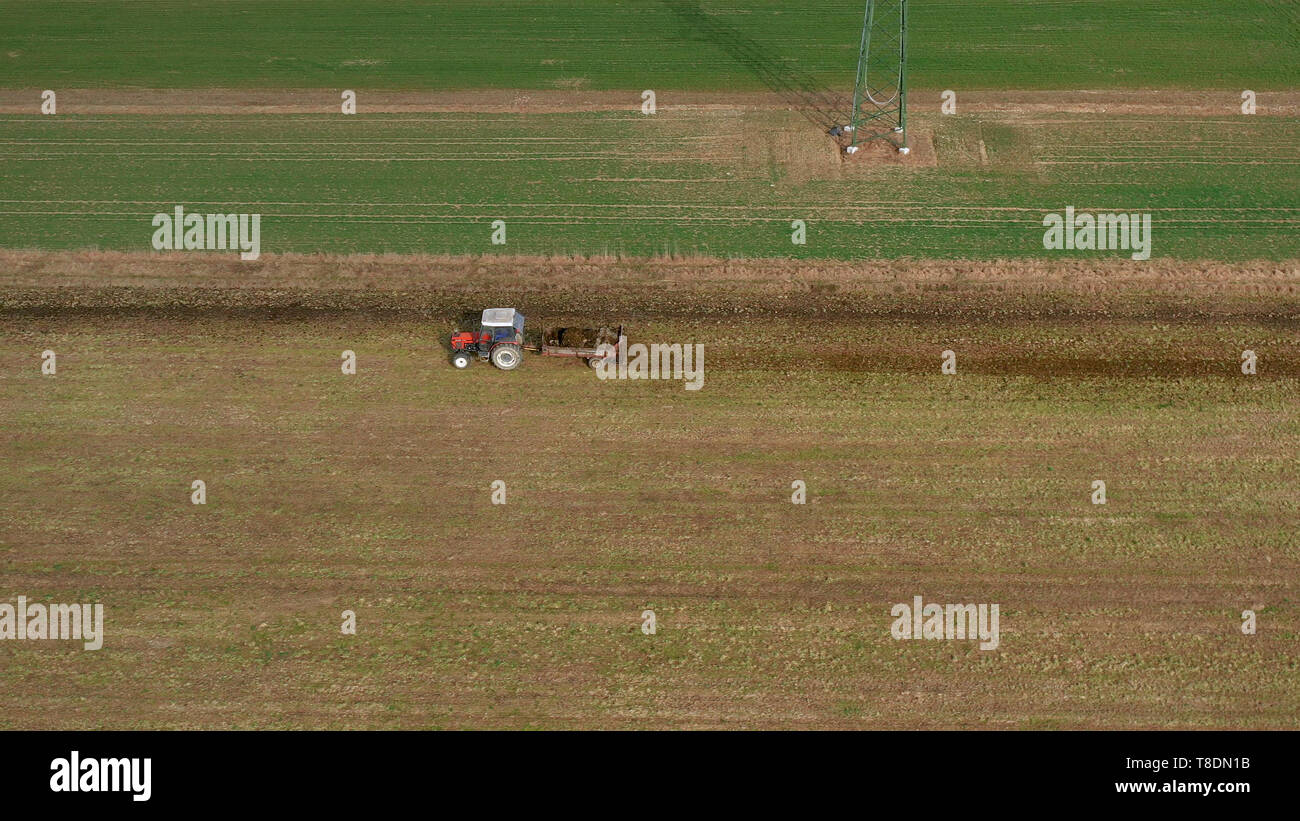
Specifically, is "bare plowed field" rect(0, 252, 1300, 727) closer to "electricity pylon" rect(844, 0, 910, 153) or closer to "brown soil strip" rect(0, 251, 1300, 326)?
"brown soil strip" rect(0, 251, 1300, 326)

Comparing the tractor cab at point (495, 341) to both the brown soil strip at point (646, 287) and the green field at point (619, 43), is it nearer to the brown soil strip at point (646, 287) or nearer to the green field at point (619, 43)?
the brown soil strip at point (646, 287)

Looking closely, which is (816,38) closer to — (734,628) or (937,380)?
(937,380)

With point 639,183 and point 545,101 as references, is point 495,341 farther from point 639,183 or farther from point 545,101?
point 545,101

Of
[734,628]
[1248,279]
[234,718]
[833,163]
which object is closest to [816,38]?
[833,163]

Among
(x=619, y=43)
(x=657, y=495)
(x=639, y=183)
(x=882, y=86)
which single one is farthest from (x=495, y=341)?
(x=882, y=86)

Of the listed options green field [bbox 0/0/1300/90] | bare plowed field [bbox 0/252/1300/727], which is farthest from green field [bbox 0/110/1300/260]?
green field [bbox 0/0/1300/90]

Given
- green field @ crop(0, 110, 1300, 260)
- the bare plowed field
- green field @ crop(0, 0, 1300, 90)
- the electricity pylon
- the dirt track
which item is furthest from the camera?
green field @ crop(0, 0, 1300, 90)
